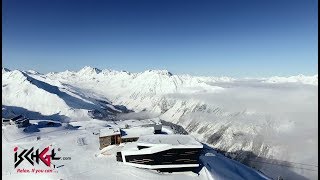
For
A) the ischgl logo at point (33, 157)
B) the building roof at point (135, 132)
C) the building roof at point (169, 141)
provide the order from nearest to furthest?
the building roof at point (169, 141)
the ischgl logo at point (33, 157)
the building roof at point (135, 132)

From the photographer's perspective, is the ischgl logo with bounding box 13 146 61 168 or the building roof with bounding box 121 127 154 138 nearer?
the ischgl logo with bounding box 13 146 61 168

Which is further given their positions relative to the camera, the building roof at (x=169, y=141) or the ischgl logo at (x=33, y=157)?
the ischgl logo at (x=33, y=157)

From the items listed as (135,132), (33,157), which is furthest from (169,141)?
(33,157)

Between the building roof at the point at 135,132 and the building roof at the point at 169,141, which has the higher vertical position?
the building roof at the point at 169,141

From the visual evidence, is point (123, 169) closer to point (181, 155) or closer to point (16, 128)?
A: point (181, 155)

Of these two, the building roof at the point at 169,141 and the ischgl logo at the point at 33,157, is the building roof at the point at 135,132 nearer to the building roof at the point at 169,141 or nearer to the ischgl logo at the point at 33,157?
the building roof at the point at 169,141

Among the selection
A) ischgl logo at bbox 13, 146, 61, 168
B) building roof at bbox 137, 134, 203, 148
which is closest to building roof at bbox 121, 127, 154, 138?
building roof at bbox 137, 134, 203, 148

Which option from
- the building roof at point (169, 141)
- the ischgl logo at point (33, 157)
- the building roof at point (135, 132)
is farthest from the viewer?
the building roof at point (135, 132)

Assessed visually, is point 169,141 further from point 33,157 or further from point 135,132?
point 33,157

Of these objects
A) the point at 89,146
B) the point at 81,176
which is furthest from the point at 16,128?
the point at 81,176

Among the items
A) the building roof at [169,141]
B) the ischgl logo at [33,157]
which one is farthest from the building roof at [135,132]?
the ischgl logo at [33,157]

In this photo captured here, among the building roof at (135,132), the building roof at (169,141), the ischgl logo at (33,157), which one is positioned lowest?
the ischgl logo at (33,157)

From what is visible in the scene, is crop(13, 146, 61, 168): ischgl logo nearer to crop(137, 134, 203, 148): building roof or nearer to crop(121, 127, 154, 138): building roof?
crop(121, 127, 154, 138): building roof

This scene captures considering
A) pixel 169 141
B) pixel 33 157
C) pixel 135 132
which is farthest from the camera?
pixel 135 132
